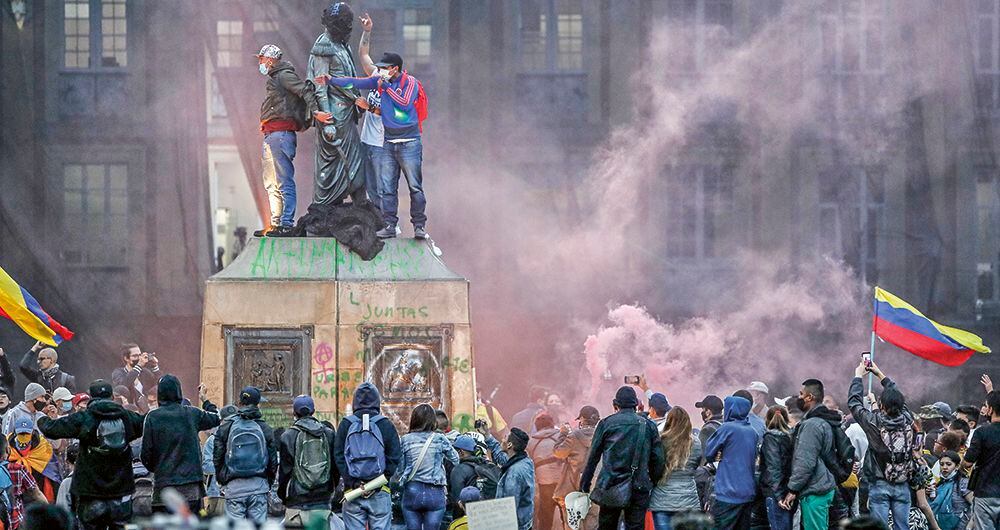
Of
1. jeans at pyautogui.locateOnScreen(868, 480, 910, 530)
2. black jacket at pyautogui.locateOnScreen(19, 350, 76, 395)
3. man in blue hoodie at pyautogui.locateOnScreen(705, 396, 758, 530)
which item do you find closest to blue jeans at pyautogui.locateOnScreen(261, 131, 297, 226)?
black jacket at pyautogui.locateOnScreen(19, 350, 76, 395)

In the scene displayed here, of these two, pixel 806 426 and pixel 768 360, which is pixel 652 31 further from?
pixel 806 426

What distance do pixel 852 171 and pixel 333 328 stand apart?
54.2 feet

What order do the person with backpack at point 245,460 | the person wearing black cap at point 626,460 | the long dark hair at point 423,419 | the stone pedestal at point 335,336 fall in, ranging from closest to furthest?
the person with backpack at point 245,460 → the person wearing black cap at point 626,460 → the long dark hair at point 423,419 → the stone pedestal at point 335,336

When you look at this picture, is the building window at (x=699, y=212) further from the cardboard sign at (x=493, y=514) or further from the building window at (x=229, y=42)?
the cardboard sign at (x=493, y=514)

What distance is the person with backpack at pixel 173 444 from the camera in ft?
35.9

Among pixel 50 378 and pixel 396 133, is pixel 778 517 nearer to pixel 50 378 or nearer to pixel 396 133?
pixel 396 133

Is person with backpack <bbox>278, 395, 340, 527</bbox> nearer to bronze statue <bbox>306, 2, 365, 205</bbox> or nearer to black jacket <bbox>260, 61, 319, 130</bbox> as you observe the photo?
bronze statue <bbox>306, 2, 365, 205</bbox>

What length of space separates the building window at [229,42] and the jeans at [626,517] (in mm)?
19058

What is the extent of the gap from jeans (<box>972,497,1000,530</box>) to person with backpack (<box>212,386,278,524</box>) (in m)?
5.10

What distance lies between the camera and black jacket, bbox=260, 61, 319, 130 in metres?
14.3

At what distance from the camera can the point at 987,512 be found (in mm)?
12367

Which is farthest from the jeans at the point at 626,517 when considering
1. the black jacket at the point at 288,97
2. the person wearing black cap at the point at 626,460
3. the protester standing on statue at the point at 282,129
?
the black jacket at the point at 288,97

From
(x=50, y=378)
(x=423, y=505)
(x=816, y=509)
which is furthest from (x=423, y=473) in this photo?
(x=50, y=378)

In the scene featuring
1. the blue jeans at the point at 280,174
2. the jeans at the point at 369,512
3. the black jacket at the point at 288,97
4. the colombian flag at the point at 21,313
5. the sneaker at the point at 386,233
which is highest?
the black jacket at the point at 288,97
